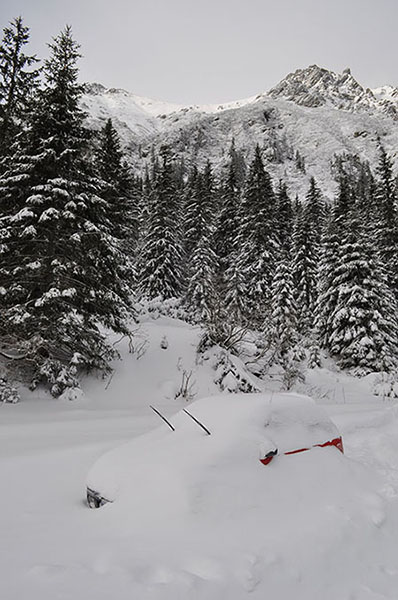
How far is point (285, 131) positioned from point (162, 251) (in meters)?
114

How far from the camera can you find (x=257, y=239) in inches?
1126

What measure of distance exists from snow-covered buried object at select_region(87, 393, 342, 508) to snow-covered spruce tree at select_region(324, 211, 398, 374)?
50.9 feet

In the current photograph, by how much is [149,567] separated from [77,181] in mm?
9786

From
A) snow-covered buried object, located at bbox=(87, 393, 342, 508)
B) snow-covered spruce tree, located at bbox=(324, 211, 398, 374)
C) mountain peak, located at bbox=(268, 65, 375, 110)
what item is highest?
mountain peak, located at bbox=(268, 65, 375, 110)

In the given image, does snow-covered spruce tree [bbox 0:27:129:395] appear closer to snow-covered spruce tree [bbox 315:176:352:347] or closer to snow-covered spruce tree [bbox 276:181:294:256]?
snow-covered spruce tree [bbox 315:176:352:347]

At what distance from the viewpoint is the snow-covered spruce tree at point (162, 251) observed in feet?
85.9

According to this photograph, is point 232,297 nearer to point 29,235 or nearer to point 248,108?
point 29,235

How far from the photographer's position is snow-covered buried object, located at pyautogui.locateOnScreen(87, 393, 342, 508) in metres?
3.30

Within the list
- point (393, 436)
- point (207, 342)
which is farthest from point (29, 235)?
point (393, 436)

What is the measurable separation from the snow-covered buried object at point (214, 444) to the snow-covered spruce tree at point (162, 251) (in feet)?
70.9

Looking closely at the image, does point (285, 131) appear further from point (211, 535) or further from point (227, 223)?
point (211, 535)

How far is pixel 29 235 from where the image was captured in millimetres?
9633

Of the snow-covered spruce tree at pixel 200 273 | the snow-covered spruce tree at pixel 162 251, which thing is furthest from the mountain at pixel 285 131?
the snow-covered spruce tree at pixel 200 273

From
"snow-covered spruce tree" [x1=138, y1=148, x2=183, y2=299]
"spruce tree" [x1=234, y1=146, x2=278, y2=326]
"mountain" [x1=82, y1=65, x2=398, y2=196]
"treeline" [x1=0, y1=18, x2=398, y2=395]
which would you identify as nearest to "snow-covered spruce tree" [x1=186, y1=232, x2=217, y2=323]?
"treeline" [x1=0, y1=18, x2=398, y2=395]
